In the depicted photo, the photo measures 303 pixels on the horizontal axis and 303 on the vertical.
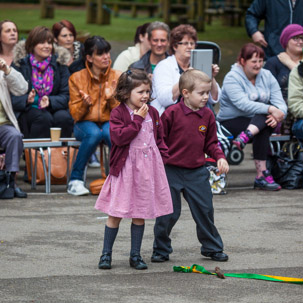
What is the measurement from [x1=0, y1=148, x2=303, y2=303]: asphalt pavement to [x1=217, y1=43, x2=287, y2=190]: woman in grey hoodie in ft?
1.68

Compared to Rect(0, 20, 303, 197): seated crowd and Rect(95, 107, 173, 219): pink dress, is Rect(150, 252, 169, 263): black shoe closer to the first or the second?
Rect(95, 107, 173, 219): pink dress

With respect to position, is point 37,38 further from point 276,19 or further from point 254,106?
point 276,19

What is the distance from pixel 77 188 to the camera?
8727 mm

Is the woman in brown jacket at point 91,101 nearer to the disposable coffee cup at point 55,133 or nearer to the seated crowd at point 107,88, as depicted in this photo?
the seated crowd at point 107,88

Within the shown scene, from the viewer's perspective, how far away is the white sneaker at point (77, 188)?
8.71 m

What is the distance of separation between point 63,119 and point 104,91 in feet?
2.99

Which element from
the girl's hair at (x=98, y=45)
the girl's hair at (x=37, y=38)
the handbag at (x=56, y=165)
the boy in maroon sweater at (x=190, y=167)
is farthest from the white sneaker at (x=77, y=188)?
the boy in maroon sweater at (x=190, y=167)

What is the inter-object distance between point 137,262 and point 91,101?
333 centimetres

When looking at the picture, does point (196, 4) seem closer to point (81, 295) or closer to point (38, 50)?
point (38, 50)

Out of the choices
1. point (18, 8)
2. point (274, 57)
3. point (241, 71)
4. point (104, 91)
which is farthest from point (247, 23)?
point (18, 8)

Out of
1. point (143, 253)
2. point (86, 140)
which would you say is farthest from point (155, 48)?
point (143, 253)

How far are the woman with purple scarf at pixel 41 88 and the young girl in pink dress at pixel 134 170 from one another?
3481 mm

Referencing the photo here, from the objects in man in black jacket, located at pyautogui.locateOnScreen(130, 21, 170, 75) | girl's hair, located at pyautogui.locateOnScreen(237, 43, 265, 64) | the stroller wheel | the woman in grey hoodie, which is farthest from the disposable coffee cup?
the stroller wheel

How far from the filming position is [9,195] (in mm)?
8461
